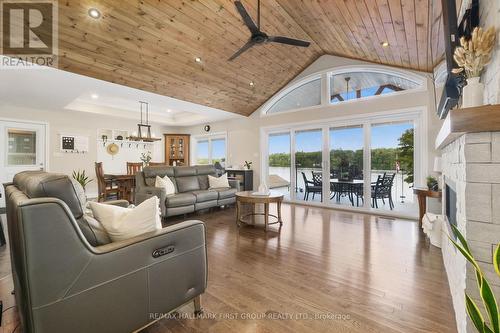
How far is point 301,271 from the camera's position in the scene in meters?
2.35

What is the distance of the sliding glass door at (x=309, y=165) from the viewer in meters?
5.76

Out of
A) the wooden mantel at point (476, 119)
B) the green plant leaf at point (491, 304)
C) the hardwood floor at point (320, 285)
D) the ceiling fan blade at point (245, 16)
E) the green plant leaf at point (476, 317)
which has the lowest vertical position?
the hardwood floor at point (320, 285)

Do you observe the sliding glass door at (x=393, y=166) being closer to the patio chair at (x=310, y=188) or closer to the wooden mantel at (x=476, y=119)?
the patio chair at (x=310, y=188)

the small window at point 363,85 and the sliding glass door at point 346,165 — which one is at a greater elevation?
the small window at point 363,85

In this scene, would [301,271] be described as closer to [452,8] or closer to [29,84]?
[452,8]

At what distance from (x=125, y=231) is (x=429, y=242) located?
12.1ft

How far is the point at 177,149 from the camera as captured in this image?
896 cm

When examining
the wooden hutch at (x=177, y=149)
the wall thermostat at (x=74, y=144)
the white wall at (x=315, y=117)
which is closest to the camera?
the white wall at (x=315, y=117)

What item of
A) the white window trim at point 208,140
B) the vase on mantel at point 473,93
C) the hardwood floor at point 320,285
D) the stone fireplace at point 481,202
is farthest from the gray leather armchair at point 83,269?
the white window trim at point 208,140

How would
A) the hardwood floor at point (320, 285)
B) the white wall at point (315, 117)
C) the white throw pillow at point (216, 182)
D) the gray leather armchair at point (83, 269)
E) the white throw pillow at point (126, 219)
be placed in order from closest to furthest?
the gray leather armchair at point (83, 269) → the white throw pillow at point (126, 219) → the hardwood floor at point (320, 285) → the white wall at point (315, 117) → the white throw pillow at point (216, 182)

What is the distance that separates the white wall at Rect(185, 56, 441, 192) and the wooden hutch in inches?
19.7

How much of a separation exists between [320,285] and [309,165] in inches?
163

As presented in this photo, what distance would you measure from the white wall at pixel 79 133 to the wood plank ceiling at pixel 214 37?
334 cm

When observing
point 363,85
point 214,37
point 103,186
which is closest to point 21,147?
point 103,186
